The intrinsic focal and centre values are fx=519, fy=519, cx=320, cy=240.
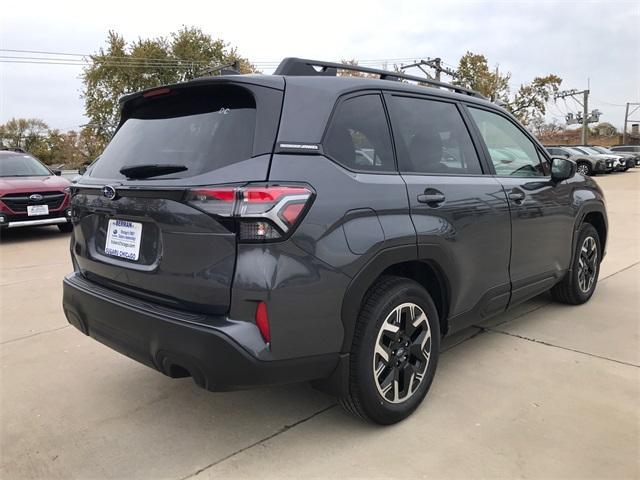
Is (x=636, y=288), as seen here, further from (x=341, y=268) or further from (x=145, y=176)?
(x=145, y=176)

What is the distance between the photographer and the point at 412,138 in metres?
2.93

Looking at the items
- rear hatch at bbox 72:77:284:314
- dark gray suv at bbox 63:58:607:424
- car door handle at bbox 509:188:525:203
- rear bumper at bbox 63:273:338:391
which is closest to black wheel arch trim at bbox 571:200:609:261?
car door handle at bbox 509:188:525:203

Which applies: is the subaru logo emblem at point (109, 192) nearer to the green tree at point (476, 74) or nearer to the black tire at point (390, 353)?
the black tire at point (390, 353)

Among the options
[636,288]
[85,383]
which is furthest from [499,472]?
[636,288]

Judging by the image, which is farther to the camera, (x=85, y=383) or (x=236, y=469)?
(x=85, y=383)

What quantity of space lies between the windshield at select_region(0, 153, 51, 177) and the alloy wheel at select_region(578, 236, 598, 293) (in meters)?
9.19

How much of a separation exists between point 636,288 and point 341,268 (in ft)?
14.1

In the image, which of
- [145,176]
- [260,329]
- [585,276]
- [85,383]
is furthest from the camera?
[585,276]

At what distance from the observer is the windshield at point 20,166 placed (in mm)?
9469

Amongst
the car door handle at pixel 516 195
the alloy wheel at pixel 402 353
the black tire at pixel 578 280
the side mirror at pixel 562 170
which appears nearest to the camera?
the alloy wheel at pixel 402 353

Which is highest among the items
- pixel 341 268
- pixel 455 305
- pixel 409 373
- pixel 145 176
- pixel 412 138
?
pixel 412 138

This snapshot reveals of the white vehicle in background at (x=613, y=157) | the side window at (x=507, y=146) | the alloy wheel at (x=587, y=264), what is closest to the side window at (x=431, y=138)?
the side window at (x=507, y=146)

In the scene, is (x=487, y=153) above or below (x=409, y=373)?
above

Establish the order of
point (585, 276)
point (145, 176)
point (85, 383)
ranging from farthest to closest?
point (585, 276) → point (85, 383) → point (145, 176)
